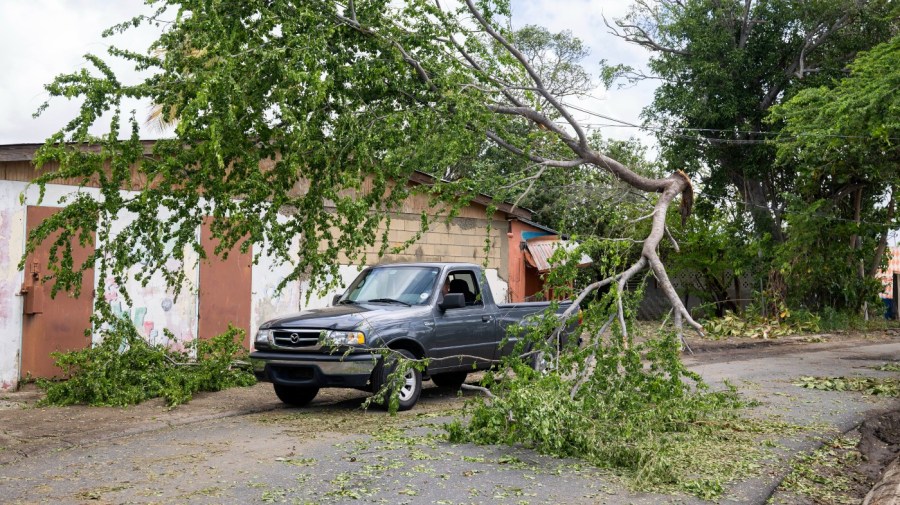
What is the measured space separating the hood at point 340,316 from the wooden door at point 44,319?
359cm

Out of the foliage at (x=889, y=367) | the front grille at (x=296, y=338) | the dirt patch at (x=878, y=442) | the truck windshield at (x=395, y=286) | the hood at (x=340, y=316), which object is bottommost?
the dirt patch at (x=878, y=442)

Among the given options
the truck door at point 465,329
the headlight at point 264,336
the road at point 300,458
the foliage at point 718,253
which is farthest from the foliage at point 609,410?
the foliage at point 718,253

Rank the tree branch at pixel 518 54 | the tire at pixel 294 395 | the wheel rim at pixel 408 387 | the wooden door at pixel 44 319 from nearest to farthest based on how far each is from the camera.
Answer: the tree branch at pixel 518 54
the wheel rim at pixel 408 387
the tire at pixel 294 395
the wooden door at pixel 44 319

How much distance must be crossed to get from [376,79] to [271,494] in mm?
4887

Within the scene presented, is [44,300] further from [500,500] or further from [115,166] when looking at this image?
[500,500]

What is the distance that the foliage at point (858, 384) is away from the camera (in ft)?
41.4

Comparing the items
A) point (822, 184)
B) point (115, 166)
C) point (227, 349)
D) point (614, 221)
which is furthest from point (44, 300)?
point (822, 184)

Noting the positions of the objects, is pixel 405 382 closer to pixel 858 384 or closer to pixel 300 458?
pixel 300 458

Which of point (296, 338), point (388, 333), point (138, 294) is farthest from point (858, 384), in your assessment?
point (138, 294)

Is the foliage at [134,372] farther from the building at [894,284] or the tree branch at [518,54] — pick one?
the building at [894,284]

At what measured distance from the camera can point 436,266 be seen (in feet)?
39.2

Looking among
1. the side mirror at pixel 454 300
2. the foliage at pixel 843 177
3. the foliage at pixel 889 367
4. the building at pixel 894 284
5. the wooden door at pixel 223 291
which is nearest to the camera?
the side mirror at pixel 454 300

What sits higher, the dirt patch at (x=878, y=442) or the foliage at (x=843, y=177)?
the foliage at (x=843, y=177)

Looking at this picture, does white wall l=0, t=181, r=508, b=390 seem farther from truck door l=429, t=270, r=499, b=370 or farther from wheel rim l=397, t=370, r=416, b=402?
truck door l=429, t=270, r=499, b=370
